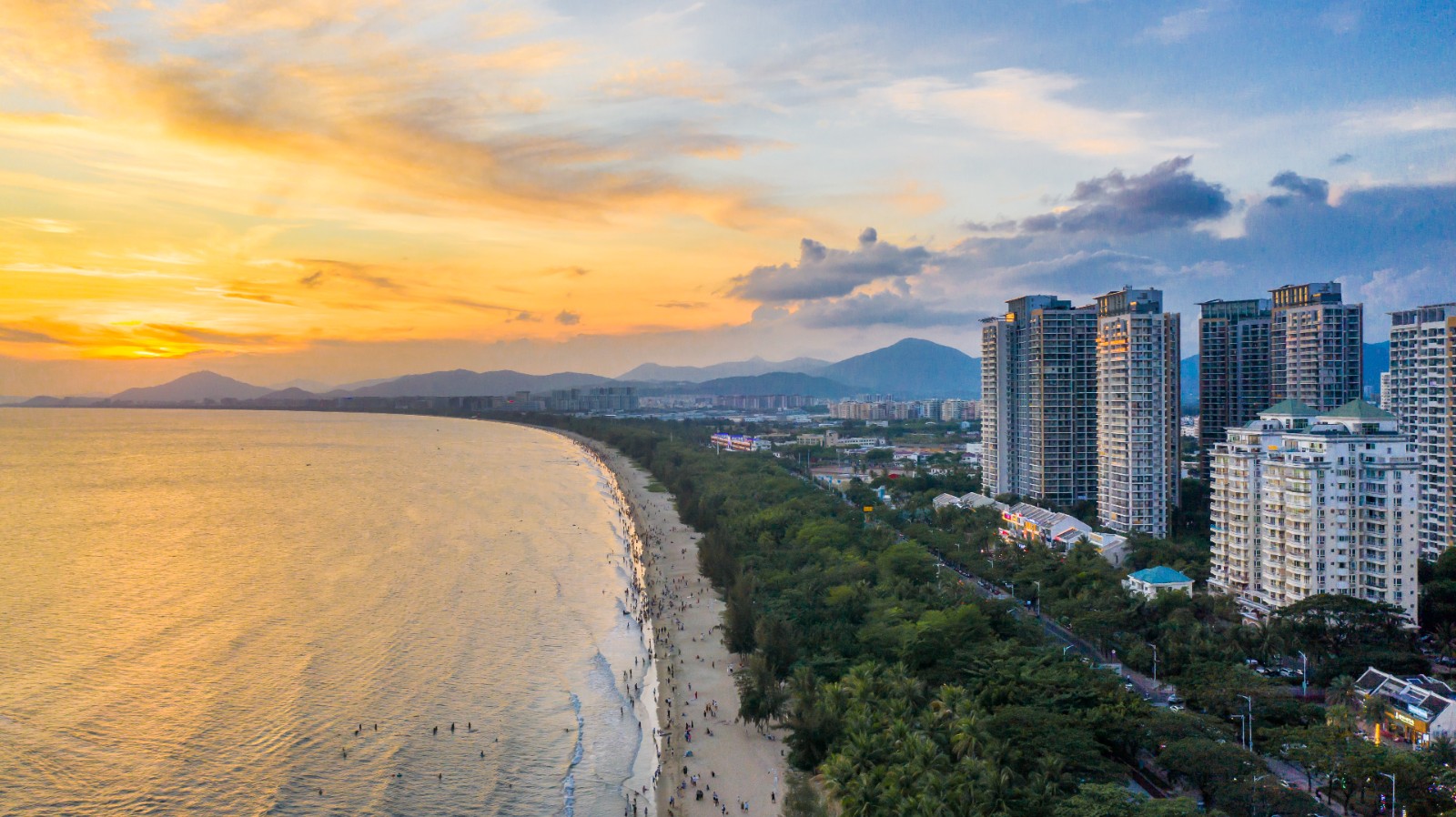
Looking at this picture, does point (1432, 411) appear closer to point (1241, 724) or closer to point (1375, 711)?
point (1375, 711)

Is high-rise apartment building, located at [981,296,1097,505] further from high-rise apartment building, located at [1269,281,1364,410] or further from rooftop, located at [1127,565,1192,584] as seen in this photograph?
rooftop, located at [1127,565,1192,584]

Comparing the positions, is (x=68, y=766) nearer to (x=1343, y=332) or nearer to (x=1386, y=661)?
(x=1386, y=661)

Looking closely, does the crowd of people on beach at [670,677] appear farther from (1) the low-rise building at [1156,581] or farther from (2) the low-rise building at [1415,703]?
(1) the low-rise building at [1156,581]

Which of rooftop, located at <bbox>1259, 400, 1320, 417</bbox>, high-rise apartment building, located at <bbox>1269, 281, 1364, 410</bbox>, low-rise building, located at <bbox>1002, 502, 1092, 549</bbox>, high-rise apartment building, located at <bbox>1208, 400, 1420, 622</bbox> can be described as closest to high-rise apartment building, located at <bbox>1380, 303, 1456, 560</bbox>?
high-rise apartment building, located at <bbox>1269, 281, 1364, 410</bbox>

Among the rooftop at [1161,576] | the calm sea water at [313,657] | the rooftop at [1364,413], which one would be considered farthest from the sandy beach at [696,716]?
the rooftop at [1364,413]

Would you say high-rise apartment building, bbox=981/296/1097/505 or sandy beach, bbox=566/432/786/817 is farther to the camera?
high-rise apartment building, bbox=981/296/1097/505
